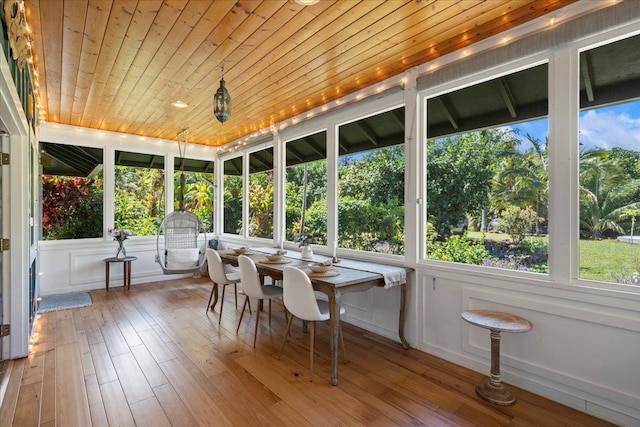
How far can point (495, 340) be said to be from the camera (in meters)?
2.27

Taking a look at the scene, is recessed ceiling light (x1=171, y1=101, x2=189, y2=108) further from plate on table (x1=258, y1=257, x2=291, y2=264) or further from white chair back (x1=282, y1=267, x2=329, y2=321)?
white chair back (x1=282, y1=267, x2=329, y2=321)

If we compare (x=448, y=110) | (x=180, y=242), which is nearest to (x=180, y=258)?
(x=180, y=242)

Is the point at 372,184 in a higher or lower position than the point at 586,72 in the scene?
lower

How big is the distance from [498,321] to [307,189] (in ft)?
9.60

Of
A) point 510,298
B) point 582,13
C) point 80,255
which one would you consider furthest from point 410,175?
point 80,255

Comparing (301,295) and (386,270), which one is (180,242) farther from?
(386,270)

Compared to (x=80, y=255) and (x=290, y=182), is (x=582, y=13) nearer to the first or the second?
(x=290, y=182)

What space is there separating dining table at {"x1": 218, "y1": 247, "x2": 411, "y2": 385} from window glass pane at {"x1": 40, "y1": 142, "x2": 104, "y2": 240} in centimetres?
346

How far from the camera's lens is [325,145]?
421cm

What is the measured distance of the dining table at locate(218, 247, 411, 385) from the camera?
8.21ft

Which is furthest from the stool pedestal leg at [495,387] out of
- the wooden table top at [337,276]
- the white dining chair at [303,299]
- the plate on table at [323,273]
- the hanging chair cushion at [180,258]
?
the hanging chair cushion at [180,258]

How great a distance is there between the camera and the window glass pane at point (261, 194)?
530 centimetres

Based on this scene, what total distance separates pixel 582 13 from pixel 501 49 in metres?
0.49

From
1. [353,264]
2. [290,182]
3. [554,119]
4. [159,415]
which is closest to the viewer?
[159,415]
